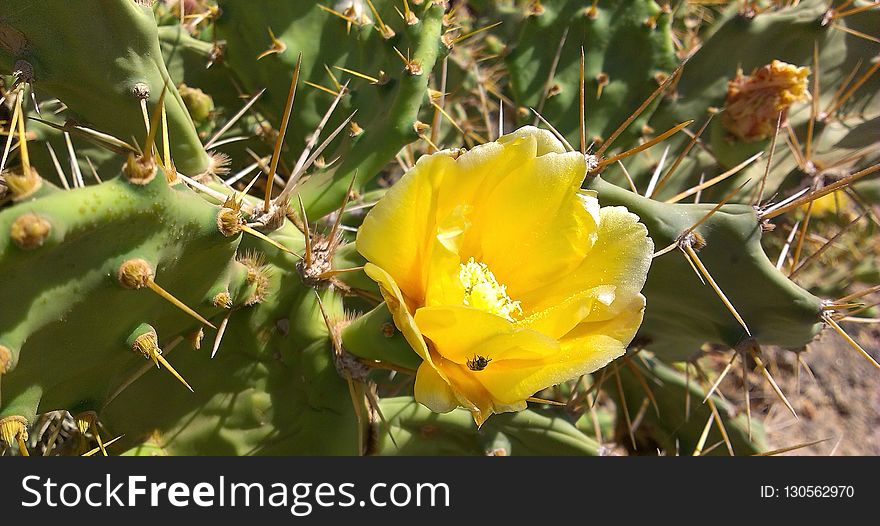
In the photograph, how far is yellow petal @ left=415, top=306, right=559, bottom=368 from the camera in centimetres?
91

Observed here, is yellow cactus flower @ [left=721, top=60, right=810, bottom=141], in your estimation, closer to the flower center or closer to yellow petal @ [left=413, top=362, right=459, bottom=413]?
the flower center

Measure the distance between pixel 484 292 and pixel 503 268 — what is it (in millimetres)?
66

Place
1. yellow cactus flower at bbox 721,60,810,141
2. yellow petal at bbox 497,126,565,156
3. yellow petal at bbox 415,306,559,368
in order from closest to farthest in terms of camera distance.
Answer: yellow petal at bbox 415,306,559,368, yellow petal at bbox 497,126,565,156, yellow cactus flower at bbox 721,60,810,141

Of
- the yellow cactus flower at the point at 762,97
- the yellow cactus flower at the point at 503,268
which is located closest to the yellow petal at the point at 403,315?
the yellow cactus flower at the point at 503,268

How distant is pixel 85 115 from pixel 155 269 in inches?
18.1

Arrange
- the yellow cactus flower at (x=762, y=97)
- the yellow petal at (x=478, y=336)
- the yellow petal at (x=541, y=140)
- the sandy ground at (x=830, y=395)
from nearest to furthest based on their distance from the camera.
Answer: the yellow petal at (x=478, y=336)
the yellow petal at (x=541, y=140)
the yellow cactus flower at (x=762, y=97)
the sandy ground at (x=830, y=395)

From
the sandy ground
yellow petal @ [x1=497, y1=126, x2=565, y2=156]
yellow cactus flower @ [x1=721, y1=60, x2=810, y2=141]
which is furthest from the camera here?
the sandy ground

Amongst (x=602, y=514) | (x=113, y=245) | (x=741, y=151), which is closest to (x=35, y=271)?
(x=113, y=245)

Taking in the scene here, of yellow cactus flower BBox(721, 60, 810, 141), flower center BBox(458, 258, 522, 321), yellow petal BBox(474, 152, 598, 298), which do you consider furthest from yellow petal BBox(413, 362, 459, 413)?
yellow cactus flower BBox(721, 60, 810, 141)

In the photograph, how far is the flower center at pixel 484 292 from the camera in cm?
106

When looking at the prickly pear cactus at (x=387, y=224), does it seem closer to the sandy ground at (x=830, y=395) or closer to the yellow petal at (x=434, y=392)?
the yellow petal at (x=434, y=392)

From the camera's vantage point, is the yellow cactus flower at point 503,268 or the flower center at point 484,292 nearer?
the yellow cactus flower at point 503,268

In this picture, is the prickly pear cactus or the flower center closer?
the prickly pear cactus

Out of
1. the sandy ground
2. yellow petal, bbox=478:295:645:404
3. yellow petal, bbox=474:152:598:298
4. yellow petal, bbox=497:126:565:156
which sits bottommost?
the sandy ground
